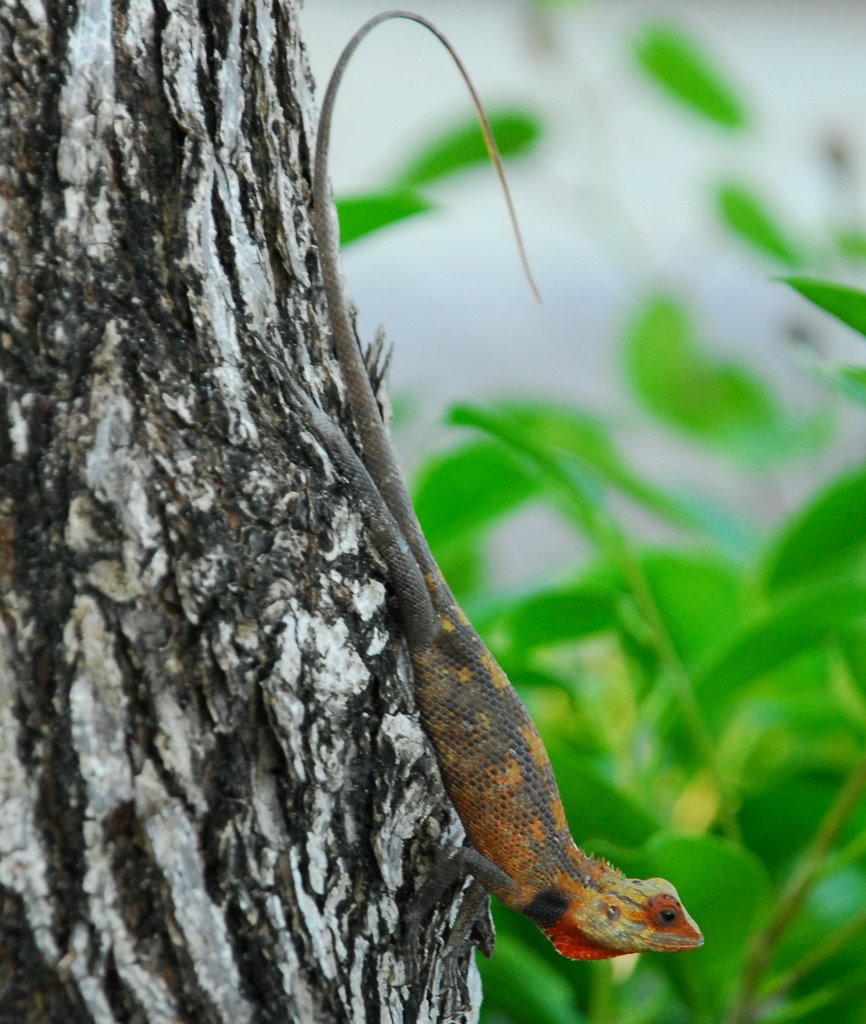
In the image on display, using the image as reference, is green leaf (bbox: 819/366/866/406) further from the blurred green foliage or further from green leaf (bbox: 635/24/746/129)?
green leaf (bbox: 635/24/746/129)

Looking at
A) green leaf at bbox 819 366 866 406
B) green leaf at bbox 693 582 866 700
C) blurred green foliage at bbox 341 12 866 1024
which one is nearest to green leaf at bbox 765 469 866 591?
blurred green foliage at bbox 341 12 866 1024

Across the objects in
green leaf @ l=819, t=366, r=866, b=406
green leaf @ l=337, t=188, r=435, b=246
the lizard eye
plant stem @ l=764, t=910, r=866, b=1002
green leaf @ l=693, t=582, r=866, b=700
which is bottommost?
plant stem @ l=764, t=910, r=866, b=1002

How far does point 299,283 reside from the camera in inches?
33.2

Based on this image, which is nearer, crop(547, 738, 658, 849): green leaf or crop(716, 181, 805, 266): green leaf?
crop(547, 738, 658, 849): green leaf

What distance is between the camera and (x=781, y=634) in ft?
4.16

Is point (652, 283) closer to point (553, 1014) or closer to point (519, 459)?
point (519, 459)

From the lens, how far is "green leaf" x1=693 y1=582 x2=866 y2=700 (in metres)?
1.22

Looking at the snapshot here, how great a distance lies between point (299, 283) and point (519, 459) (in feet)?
1.78

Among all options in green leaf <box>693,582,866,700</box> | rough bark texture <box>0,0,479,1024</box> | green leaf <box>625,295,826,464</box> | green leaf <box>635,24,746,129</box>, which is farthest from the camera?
green leaf <box>625,295,826,464</box>

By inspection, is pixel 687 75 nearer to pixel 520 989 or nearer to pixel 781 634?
pixel 781 634

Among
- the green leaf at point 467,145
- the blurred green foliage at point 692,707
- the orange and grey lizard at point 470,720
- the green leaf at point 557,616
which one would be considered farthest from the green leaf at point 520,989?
the green leaf at point 467,145

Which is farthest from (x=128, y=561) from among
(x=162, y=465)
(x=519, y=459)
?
(x=519, y=459)

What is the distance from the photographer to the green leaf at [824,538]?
137cm

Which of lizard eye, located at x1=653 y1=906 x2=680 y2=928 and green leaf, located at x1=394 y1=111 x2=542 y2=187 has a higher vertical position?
green leaf, located at x1=394 y1=111 x2=542 y2=187
